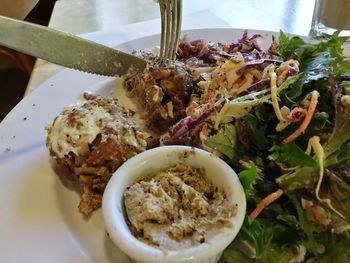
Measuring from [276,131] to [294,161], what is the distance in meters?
Result: 0.15

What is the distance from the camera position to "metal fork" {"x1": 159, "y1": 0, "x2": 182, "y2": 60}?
1.63 meters

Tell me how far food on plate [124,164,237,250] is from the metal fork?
2.45ft

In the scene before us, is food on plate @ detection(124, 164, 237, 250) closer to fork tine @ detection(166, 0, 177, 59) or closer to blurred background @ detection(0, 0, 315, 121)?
fork tine @ detection(166, 0, 177, 59)

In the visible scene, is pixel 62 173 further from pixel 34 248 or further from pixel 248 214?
pixel 248 214

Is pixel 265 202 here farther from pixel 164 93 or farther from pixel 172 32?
pixel 172 32

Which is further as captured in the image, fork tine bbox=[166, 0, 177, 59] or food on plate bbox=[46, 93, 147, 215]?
fork tine bbox=[166, 0, 177, 59]

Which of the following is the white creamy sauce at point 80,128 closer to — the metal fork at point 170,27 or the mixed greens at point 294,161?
the mixed greens at point 294,161

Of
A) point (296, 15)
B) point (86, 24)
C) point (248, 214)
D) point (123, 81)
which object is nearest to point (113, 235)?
point (248, 214)

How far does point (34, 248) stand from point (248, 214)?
583 mm

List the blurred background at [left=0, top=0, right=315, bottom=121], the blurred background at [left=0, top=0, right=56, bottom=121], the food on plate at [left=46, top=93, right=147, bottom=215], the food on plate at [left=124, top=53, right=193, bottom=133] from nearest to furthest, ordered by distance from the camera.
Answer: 1. the food on plate at [left=46, top=93, right=147, bottom=215]
2. the food on plate at [left=124, top=53, right=193, bottom=133]
3. the blurred background at [left=0, top=0, right=315, bottom=121]
4. the blurred background at [left=0, top=0, right=56, bottom=121]

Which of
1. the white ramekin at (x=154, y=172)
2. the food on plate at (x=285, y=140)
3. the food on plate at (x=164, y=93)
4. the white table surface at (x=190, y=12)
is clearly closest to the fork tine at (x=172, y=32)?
the food on plate at (x=164, y=93)

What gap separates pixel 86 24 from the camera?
2471 millimetres

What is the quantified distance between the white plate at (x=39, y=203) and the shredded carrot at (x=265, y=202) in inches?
14.5

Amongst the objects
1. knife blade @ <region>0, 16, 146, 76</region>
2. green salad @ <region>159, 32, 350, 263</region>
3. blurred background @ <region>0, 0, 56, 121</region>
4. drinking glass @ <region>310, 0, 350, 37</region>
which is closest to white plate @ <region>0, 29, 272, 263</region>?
knife blade @ <region>0, 16, 146, 76</region>
